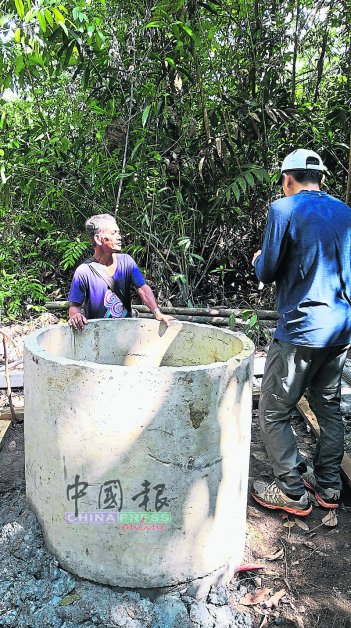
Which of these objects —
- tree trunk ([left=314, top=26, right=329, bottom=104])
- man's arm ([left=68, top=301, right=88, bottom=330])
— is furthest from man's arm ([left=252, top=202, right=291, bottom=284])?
tree trunk ([left=314, top=26, right=329, bottom=104])

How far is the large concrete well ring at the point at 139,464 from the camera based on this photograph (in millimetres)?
1701

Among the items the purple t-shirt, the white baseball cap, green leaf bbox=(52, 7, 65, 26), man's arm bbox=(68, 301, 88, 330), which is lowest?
man's arm bbox=(68, 301, 88, 330)

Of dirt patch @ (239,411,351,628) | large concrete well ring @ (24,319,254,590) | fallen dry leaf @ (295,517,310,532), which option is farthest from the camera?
fallen dry leaf @ (295,517,310,532)

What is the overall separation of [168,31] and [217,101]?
0.81 meters

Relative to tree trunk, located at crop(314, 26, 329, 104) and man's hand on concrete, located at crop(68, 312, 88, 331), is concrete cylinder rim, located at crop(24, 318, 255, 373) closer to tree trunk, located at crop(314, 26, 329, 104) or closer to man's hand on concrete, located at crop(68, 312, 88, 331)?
man's hand on concrete, located at crop(68, 312, 88, 331)

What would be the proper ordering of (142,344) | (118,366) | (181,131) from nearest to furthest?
(118,366) → (142,344) → (181,131)

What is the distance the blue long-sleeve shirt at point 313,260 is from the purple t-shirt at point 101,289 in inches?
40.9

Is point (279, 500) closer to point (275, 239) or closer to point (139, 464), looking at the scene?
point (139, 464)

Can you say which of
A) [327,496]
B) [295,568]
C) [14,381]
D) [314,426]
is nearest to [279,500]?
[327,496]

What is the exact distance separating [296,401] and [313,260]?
27.7 inches

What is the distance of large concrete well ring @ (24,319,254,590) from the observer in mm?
1701

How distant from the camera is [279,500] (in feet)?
8.07

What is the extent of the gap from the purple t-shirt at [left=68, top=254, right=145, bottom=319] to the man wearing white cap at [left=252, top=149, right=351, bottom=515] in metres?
0.97

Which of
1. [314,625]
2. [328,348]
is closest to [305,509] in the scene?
[314,625]
